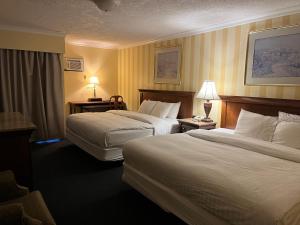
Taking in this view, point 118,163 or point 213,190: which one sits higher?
point 213,190

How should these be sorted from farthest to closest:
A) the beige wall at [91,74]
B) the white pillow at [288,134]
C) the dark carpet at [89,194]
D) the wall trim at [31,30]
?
1. the beige wall at [91,74]
2. the wall trim at [31,30]
3. the white pillow at [288,134]
4. the dark carpet at [89,194]

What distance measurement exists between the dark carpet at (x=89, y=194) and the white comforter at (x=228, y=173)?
1.39ft

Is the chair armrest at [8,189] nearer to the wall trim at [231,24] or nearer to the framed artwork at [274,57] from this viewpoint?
the framed artwork at [274,57]

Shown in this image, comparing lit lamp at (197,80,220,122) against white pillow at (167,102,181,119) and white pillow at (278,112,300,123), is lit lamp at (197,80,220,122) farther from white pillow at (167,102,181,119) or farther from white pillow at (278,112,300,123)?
white pillow at (278,112,300,123)

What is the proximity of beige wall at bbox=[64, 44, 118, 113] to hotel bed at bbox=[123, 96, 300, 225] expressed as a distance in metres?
3.85

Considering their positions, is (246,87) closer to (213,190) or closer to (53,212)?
(213,190)

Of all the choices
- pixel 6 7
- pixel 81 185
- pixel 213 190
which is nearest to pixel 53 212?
pixel 81 185

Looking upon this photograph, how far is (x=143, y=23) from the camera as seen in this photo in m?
3.87

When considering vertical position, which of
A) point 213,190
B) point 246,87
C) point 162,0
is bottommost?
point 213,190

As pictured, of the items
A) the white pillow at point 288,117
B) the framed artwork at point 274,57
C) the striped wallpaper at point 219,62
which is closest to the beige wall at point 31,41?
the striped wallpaper at point 219,62

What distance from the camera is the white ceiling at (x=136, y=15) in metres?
2.90

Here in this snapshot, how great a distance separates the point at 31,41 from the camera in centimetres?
462

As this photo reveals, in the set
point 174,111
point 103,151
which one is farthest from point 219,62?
point 103,151

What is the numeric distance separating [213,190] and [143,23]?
3074 millimetres
